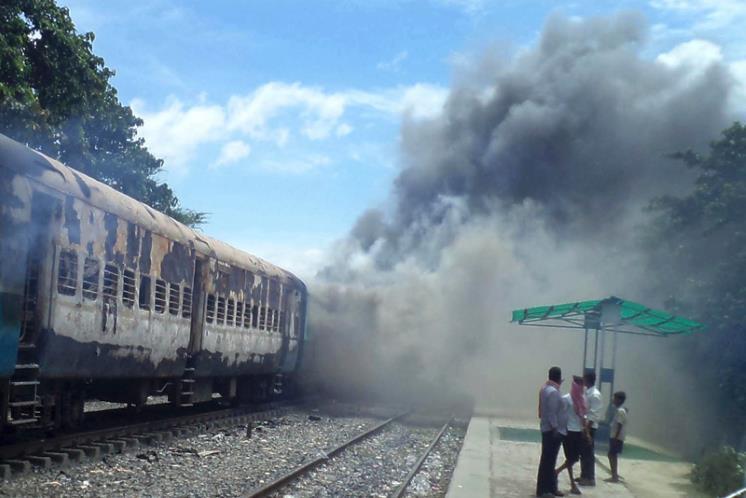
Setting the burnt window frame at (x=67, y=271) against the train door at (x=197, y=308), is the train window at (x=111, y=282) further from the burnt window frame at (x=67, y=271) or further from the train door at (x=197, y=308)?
the train door at (x=197, y=308)

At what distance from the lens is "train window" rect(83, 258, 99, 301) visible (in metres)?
10.1

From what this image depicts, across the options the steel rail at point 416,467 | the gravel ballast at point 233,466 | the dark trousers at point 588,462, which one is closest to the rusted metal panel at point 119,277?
the gravel ballast at point 233,466

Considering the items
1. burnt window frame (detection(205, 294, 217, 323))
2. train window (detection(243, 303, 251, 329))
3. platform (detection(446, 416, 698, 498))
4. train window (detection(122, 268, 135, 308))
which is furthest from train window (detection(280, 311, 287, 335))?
train window (detection(122, 268, 135, 308))

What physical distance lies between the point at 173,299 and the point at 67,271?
359 centimetres

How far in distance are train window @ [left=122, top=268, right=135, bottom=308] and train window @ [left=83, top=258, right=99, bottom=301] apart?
0.82 metres

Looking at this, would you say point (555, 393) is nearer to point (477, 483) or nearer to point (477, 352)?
point (477, 483)

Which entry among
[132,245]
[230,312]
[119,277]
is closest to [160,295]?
[132,245]

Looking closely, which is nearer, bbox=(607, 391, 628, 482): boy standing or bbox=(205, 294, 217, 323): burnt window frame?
bbox=(607, 391, 628, 482): boy standing

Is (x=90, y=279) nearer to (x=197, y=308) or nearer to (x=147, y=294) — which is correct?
(x=147, y=294)

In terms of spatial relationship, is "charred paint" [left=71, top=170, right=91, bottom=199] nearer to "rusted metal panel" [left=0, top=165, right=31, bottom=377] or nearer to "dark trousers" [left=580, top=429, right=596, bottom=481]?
"rusted metal panel" [left=0, top=165, right=31, bottom=377]

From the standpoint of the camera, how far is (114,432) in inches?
468

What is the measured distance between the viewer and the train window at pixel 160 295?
1248 cm

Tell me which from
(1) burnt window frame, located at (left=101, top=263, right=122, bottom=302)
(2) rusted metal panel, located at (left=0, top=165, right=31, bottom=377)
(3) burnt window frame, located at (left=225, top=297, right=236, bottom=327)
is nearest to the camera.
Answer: (2) rusted metal panel, located at (left=0, top=165, right=31, bottom=377)

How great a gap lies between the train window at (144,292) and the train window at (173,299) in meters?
0.89
